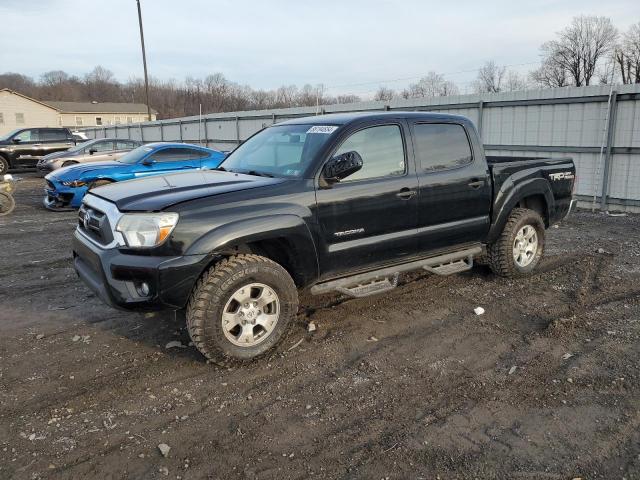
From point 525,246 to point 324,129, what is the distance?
9.86 feet

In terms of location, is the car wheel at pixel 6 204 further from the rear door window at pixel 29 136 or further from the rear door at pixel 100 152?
the rear door window at pixel 29 136

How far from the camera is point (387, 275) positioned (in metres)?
4.68

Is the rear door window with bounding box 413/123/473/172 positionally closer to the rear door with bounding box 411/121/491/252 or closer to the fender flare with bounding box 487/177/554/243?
the rear door with bounding box 411/121/491/252

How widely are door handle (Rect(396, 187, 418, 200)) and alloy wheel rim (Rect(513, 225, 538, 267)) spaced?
1809 millimetres

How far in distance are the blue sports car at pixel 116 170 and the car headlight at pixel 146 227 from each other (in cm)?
709

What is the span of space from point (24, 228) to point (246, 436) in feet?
27.3

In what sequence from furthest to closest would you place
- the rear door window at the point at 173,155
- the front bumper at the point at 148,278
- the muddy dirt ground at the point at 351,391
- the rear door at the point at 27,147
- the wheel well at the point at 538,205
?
the rear door at the point at 27,147 < the rear door window at the point at 173,155 < the wheel well at the point at 538,205 < the front bumper at the point at 148,278 < the muddy dirt ground at the point at 351,391

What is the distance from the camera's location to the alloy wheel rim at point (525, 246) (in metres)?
5.88

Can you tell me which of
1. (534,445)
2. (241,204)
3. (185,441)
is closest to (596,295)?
(534,445)

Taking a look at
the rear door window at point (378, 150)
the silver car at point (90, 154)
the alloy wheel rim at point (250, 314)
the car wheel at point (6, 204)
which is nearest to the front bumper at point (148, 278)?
the alloy wheel rim at point (250, 314)

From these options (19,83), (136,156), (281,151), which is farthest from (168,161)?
(19,83)

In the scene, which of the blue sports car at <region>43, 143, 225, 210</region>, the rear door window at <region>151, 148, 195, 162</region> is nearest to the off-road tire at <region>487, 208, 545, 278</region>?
the blue sports car at <region>43, 143, 225, 210</region>

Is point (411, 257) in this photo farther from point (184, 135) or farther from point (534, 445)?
point (184, 135)

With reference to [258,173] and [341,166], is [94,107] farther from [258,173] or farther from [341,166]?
[341,166]
